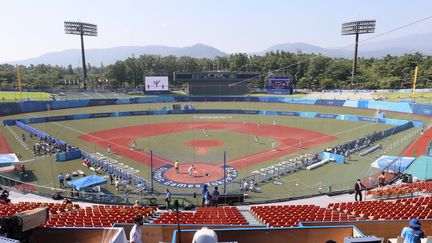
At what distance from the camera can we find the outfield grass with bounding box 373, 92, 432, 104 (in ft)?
189

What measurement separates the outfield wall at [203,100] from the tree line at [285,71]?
32.0ft

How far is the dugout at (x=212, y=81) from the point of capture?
81.3 m

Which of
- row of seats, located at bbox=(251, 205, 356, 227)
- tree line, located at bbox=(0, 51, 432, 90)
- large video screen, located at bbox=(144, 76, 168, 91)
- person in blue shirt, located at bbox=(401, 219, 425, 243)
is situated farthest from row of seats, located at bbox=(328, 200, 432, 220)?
large video screen, located at bbox=(144, 76, 168, 91)

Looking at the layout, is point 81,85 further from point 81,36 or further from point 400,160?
point 400,160

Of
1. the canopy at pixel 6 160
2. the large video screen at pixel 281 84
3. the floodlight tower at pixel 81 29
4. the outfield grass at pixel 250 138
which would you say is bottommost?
the outfield grass at pixel 250 138

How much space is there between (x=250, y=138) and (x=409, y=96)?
43.6 meters

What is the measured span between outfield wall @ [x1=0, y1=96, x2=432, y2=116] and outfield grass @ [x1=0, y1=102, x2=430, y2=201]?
271 cm

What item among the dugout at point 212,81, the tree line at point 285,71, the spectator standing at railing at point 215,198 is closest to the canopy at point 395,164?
the spectator standing at railing at point 215,198

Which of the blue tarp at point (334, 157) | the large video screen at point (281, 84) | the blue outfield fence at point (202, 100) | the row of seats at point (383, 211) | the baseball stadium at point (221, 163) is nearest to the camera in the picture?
the baseball stadium at point (221, 163)

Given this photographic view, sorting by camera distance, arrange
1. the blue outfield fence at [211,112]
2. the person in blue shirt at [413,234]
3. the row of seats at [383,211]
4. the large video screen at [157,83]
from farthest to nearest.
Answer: the large video screen at [157,83], the blue outfield fence at [211,112], the row of seats at [383,211], the person in blue shirt at [413,234]

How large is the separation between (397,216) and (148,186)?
57.5ft

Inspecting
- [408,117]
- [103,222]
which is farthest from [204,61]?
[103,222]

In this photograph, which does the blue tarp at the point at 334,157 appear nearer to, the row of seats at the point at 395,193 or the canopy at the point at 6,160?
the row of seats at the point at 395,193

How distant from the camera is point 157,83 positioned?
267 ft
